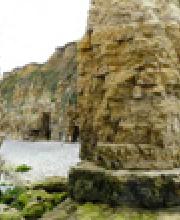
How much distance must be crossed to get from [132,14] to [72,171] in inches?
221

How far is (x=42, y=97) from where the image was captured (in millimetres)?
140875

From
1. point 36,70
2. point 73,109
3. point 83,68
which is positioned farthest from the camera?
point 36,70

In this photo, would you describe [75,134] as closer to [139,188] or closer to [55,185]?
[55,185]

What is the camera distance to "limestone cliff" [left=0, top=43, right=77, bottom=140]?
11388 cm

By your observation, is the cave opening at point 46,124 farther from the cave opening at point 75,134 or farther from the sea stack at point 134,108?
the sea stack at point 134,108

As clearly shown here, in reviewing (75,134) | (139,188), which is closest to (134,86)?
(139,188)

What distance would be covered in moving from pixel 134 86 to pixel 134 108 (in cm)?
75

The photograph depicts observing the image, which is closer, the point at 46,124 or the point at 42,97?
the point at 46,124

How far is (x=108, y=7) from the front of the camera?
1808 centimetres

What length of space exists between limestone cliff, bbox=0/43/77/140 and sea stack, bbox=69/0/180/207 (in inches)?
3114

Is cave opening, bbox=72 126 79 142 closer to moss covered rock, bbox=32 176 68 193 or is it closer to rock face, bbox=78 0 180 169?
moss covered rock, bbox=32 176 68 193

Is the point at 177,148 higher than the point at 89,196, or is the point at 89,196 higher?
the point at 177,148

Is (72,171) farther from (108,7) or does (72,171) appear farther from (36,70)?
(36,70)

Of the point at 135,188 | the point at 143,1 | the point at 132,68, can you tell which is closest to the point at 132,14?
the point at 143,1
